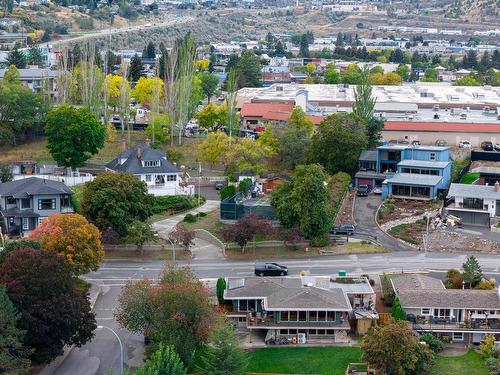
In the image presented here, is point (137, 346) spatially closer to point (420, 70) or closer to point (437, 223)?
point (437, 223)

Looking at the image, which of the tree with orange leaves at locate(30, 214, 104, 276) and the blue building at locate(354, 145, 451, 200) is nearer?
the tree with orange leaves at locate(30, 214, 104, 276)

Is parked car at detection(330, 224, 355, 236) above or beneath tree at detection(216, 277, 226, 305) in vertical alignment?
above

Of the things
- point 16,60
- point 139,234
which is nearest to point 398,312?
point 139,234

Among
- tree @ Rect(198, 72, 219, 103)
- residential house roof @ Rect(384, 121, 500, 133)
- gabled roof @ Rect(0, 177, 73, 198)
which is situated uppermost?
tree @ Rect(198, 72, 219, 103)

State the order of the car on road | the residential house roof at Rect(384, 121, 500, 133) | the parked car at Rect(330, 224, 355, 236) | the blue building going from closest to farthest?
the parked car at Rect(330, 224, 355, 236), the blue building, the car on road, the residential house roof at Rect(384, 121, 500, 133)

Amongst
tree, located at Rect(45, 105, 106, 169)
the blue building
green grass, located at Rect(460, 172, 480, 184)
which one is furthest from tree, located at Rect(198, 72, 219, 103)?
green grass, located at Rect(460, 172, 480, 184)

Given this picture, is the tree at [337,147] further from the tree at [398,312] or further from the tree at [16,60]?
the tree at [16,60]

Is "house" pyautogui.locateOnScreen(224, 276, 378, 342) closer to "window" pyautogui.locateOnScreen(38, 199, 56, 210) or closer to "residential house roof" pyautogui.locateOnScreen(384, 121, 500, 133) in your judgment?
"window" pyautogui.locateOnScreen(38, 199, 56, 210)
